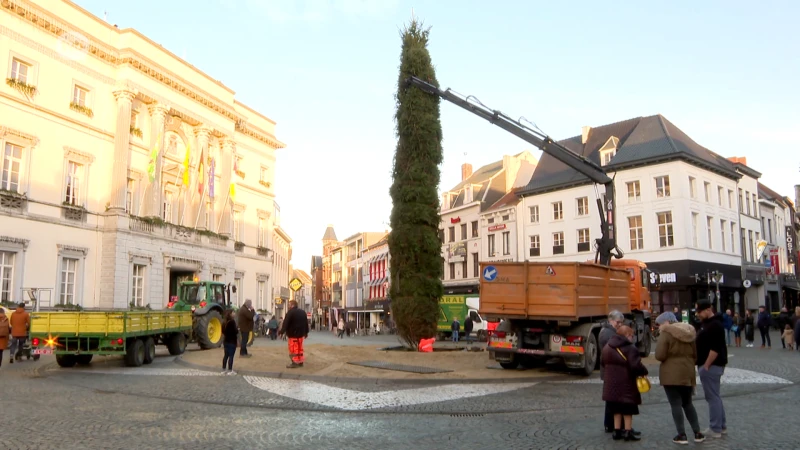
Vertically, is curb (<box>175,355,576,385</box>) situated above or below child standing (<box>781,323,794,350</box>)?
below

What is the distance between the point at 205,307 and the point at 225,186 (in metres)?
18.4

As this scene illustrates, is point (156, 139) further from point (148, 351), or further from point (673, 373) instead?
point (673, 373)

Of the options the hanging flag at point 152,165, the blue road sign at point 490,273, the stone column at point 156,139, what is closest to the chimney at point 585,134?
the stone column at point 156,139

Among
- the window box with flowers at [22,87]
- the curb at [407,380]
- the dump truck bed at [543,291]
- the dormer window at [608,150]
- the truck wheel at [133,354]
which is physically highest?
the dormer window at [608,150]

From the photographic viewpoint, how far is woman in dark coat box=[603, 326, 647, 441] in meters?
7.46

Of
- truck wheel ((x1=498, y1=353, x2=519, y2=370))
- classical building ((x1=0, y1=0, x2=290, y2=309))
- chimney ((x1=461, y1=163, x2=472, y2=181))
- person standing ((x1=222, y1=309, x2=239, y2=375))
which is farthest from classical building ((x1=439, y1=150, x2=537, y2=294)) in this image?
person standing ((x1=222, y1=309, x2=239, y2=375))

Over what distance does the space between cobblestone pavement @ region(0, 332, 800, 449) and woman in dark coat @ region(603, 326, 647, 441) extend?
31 cm

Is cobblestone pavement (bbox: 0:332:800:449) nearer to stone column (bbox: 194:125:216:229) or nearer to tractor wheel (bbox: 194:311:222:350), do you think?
tractor wheel (bbox: 194:311:222:350)

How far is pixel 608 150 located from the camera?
4547 centimetres

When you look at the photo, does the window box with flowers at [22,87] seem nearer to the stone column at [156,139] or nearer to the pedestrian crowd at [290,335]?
the stone column at [156,139]

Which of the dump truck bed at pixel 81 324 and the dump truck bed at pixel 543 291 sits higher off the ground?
the dump truck bed at pixel 543 291

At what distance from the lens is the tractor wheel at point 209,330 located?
22219 millimetres

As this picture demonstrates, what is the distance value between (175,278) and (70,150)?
10.4 m

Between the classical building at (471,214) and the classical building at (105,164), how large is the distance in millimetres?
21486
